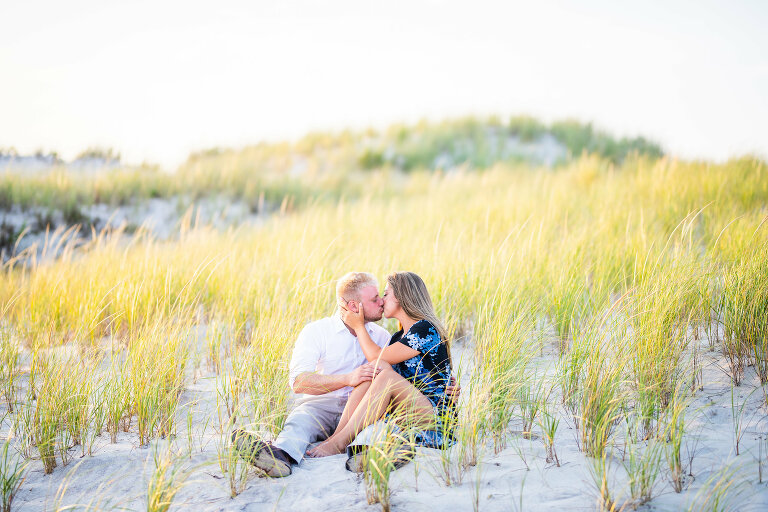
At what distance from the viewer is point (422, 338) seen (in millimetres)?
3168

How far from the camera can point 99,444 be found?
324 centimetres

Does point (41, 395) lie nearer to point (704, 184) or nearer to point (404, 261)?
point (404, 261)

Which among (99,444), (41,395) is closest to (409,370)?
(99,444)

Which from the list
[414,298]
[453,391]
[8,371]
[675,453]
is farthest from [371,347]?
[8,371]

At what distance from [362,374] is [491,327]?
3.32 feet

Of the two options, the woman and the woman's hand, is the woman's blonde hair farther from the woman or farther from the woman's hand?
the woman's hand

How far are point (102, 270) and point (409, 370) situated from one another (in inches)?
155

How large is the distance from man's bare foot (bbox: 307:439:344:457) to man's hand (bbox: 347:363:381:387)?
1.20ft

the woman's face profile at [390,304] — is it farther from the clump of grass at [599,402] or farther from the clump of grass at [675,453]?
the clump of grass at [675,453]

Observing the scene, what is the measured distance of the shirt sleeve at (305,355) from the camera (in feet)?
11.0

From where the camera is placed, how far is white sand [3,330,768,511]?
Result: 2.41 metres

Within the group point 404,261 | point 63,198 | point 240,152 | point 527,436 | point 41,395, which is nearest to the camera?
point 527,436

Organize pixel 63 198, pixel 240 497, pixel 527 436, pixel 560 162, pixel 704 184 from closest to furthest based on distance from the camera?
1. pixel 240 497
2. pixel 527 436
3. pixel 704 184
4. pixel 63 198
5. pixel 560 162

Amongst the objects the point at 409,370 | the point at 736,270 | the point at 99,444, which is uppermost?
the point at 736,270
